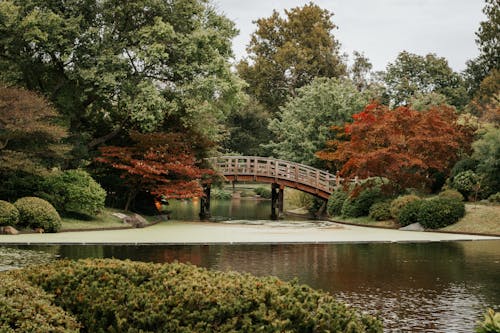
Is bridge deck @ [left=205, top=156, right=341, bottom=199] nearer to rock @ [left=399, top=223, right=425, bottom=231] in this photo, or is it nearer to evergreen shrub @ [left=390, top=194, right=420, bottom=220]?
evergreen shrub @ [left=390, top=194, right=420, bottom=220]

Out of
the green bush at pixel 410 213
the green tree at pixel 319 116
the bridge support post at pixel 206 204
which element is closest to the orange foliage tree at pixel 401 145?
the green bush at pixel 410 213

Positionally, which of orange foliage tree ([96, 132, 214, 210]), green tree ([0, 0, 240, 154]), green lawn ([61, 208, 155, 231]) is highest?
green tree ([0, 0, 240, 154])

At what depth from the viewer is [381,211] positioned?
3300 centimetres

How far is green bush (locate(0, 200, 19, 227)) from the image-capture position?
23844mm

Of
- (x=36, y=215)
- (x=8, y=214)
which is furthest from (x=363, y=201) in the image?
(x=8, y=214)

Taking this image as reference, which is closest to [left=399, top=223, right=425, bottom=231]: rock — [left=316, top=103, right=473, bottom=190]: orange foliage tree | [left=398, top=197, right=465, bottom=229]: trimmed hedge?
[left=398, top=197, right=465, bottom=229]: trimmed hedge

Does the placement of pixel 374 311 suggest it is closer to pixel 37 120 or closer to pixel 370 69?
pixel 37 120

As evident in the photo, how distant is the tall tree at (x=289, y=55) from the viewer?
74.1 m

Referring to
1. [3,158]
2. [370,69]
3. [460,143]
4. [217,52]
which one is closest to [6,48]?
[3,158]

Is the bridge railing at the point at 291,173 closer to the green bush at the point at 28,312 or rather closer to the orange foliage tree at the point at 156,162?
the orange foliage tree at the point at 156,162

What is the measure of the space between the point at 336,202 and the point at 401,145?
578 centimetres

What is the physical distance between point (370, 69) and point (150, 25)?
48.5 meters

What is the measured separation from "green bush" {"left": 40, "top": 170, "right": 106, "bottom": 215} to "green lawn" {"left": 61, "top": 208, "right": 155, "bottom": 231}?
414 millimetres

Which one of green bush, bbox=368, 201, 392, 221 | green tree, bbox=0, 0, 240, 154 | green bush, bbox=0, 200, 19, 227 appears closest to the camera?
green bush, bbox=0, 200, 19, 227
